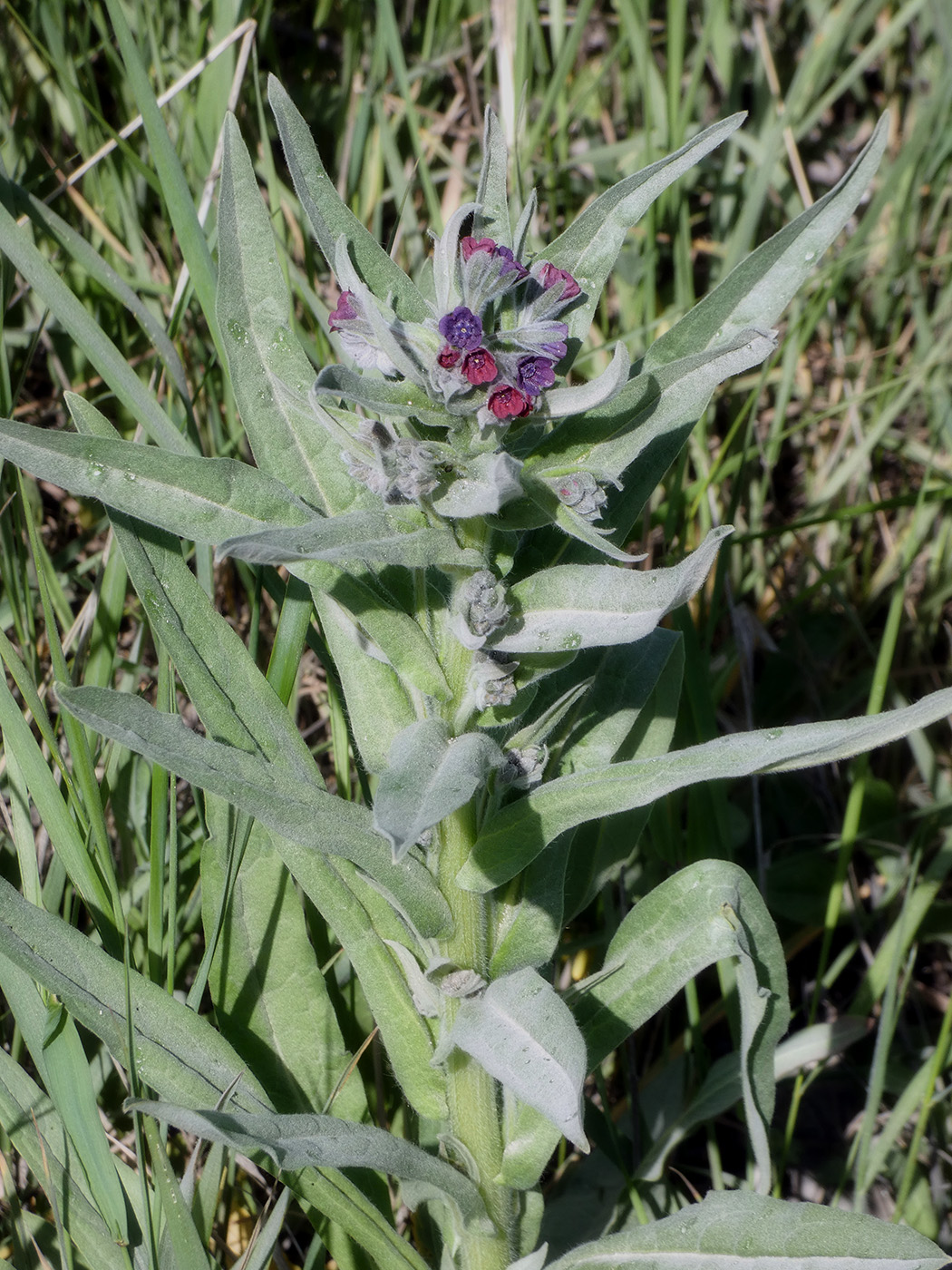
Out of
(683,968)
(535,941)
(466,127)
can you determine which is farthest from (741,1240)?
(466,127)

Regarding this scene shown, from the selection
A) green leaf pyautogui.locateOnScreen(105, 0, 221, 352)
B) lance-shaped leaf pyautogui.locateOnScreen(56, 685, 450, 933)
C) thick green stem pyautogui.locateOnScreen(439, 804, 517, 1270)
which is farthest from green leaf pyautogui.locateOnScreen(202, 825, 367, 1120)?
green leaf pyautogui.locateOnScreen(105, 0, 221, 352)

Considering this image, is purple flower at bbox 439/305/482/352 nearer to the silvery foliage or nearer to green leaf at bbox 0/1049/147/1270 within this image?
the silvery foliage

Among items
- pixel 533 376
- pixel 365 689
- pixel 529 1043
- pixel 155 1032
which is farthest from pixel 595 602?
pixel 155 1032

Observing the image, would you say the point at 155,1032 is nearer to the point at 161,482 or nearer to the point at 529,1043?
the point at 529,1043

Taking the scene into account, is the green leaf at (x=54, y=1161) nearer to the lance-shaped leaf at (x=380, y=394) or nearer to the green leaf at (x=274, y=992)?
the green leaf at (x=274, y=992)

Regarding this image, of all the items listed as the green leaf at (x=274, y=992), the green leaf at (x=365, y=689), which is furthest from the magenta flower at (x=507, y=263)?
the green leaf at (x=274, y=992)

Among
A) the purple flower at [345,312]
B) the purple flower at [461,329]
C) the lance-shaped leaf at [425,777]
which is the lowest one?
the lance-shaped leaf at [425,777]
